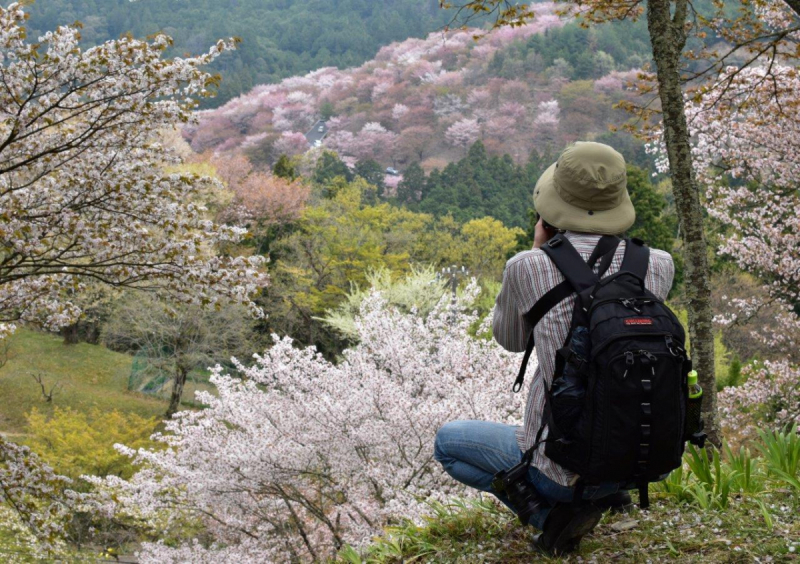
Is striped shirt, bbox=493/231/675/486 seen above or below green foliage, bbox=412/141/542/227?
above

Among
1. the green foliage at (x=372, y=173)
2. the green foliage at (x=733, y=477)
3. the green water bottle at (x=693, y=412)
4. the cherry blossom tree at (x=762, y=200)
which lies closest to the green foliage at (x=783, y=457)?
the green foliage at (x=733, y=477)

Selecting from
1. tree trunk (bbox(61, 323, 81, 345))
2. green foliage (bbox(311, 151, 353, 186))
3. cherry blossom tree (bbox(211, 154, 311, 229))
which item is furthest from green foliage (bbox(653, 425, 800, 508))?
green foliage (bbox(311, 151, 353, 186))

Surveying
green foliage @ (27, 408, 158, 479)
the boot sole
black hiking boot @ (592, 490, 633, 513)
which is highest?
black hiking boot @ (592, 490, 633, 513)

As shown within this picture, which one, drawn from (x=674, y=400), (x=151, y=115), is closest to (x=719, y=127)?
(x=151, y=115)

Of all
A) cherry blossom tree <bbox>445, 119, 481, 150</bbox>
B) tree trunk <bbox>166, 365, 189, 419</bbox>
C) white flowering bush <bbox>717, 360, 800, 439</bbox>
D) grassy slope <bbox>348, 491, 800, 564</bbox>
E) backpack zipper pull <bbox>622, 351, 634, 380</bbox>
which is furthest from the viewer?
cherry blossom tree <bbox>445, 119, 481, 150</bbox>

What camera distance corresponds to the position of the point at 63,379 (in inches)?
764

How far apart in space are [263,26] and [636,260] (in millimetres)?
77326

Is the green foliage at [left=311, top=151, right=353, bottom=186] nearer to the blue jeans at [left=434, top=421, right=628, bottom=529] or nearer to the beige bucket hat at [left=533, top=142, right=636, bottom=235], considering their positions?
the blue jeans at [left=434, top=421, right=628, bottom=529]

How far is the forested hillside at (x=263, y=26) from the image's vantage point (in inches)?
2365

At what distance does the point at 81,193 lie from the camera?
5.50 metres

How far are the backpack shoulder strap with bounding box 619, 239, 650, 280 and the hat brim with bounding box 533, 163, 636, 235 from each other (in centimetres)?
7

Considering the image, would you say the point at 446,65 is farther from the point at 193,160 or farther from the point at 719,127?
the point at 719,127

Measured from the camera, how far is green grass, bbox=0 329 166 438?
18.0m

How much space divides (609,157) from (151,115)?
14.4 feet
